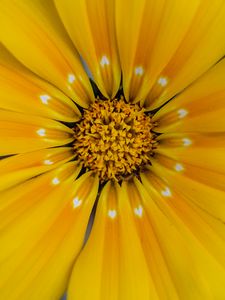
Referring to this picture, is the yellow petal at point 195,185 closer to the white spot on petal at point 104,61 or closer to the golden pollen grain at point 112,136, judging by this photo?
the golden pollen grain at point 112,136

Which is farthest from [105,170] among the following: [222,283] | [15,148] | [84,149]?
[222,283]

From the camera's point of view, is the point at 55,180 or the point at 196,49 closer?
the point at 196,49

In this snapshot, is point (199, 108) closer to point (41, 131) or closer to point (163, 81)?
point (163, 81)

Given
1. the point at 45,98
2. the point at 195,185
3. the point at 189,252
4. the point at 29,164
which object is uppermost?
the point at 45,98

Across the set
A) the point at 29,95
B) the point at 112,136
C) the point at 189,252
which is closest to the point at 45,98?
the point at 29,95

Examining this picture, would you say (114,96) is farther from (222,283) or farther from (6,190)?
(222,283)

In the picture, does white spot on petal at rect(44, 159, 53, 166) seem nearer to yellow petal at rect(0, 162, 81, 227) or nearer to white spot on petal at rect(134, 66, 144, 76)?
yellow petal at rect(0, 162, 81, 227)
